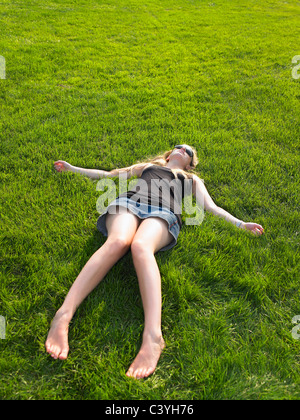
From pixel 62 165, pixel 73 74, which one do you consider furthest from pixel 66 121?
pixel 73 74

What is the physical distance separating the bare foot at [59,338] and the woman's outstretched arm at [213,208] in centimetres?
178

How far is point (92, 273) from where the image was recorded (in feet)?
7.46

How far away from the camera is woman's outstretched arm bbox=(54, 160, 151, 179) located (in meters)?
3.46

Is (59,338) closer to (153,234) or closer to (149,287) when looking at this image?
(149,287)

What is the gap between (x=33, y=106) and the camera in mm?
5020

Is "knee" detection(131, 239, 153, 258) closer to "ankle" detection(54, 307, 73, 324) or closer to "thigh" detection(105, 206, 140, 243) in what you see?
"thigh" detection(105, 206, 140, 243)

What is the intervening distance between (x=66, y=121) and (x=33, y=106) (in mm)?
805

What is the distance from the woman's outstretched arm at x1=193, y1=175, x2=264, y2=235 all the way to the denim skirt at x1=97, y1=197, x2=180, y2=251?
601 millimetres

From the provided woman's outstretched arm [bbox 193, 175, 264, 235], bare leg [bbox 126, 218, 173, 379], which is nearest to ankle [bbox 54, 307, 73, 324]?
bare leg [bbox 126, 218, 173, 379]

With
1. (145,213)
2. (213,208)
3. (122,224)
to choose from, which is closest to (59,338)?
(122,224)

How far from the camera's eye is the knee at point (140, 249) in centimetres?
232

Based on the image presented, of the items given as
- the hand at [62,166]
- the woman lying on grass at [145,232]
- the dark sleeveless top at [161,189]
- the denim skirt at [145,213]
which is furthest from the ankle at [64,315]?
the hand at [62,166]

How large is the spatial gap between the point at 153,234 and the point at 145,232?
2.6 inches
